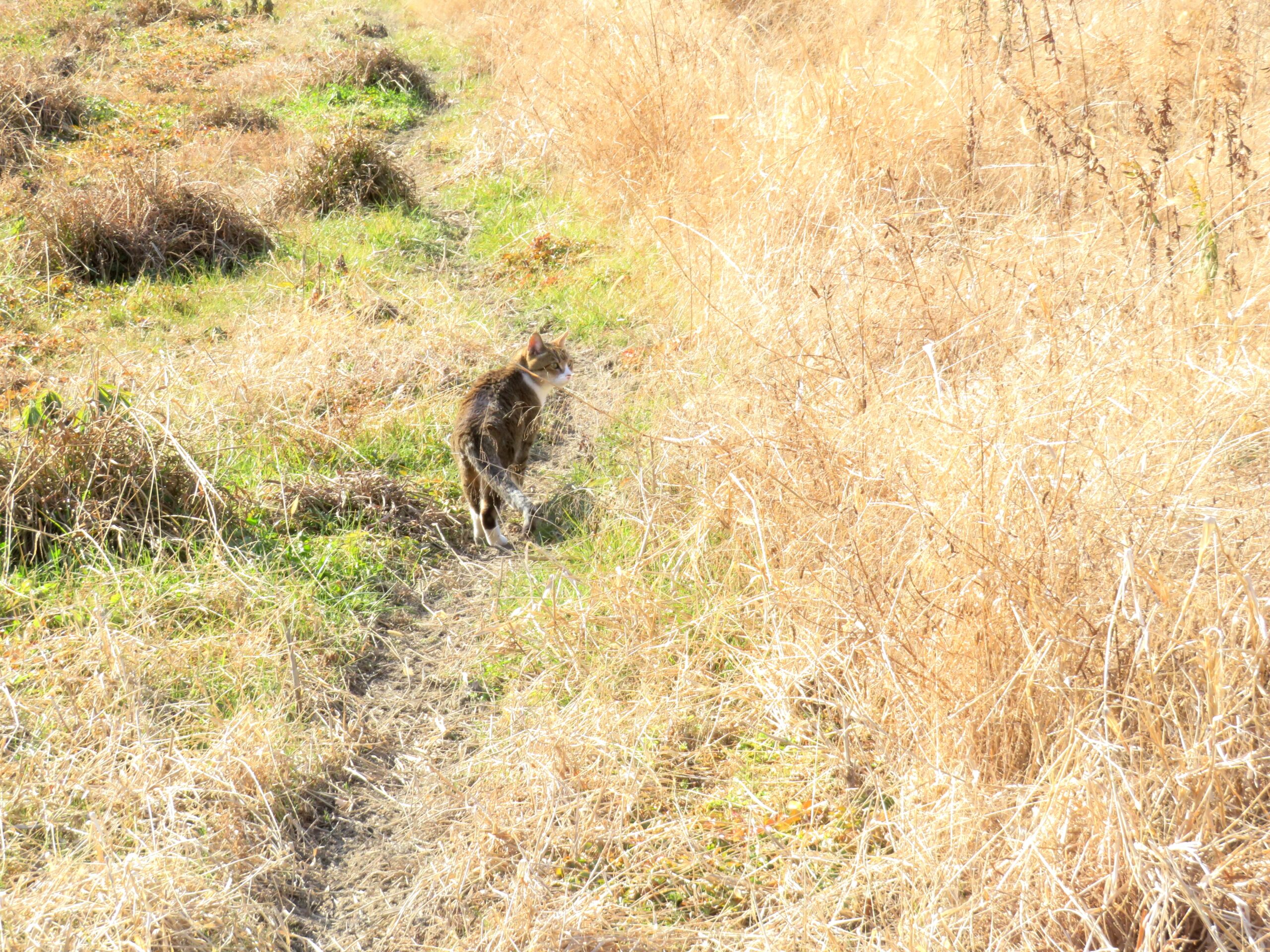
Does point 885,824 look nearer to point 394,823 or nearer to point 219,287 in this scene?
point 394,823

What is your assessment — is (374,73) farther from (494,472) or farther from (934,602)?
(934,602)

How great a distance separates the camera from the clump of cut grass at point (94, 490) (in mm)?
3744

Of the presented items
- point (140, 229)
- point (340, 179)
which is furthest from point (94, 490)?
point (340, 179)

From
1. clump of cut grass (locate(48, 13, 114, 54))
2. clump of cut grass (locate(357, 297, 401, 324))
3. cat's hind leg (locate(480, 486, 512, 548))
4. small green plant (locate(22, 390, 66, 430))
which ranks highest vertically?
clump of cut grass (locate(48, 13, 114, 54))

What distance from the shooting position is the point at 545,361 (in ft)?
15.8

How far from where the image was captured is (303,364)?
202 inches

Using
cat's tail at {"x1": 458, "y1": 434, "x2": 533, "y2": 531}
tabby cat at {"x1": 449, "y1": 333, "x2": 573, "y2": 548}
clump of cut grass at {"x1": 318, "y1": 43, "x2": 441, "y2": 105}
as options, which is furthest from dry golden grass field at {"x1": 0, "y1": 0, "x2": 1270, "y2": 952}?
clump of cut grass at {"x1": 318, "y1": 43, "x2": 441, "y2": 105}

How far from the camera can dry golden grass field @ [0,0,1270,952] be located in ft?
7.43

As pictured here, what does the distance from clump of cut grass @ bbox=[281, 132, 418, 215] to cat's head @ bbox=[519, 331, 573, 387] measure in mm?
3468

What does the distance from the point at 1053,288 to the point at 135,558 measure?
384 cm

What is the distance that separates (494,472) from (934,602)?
2033 mm

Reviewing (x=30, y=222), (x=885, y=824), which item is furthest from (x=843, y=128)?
(x=30, y=222)

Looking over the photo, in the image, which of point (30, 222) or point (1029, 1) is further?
point (1029, 1)

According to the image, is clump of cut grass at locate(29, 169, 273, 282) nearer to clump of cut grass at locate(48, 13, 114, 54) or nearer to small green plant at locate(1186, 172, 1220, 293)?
small green plant at locate(1186, 172, 1220, 293)
